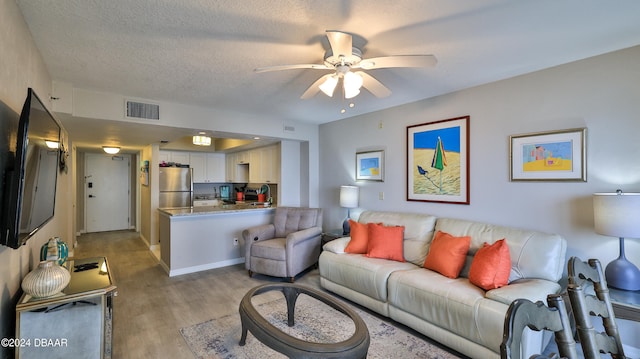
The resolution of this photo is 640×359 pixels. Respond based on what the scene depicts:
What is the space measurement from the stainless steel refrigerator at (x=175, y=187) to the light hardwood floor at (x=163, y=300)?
128 centimetres

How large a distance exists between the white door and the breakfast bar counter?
4006 millimetres

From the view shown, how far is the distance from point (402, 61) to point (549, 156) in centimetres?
175

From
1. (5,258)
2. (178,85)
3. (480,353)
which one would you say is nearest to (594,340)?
(480,353)

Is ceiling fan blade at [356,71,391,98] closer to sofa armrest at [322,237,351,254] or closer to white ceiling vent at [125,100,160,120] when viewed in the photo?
sofa armrest at [322,237,351,254]

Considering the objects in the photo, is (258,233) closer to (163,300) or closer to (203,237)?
(203,237)

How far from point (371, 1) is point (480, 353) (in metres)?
2.44

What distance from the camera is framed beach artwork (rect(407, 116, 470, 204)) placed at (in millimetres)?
3199

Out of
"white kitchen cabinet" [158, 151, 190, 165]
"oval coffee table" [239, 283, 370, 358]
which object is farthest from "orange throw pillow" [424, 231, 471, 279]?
"white kitchen cabinet" [158, 151, 190, 165]

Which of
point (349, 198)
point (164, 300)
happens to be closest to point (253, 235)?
point (164, 300)

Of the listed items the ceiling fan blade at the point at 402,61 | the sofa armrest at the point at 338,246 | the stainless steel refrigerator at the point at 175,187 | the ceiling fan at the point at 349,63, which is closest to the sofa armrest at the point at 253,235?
the sofa armrest at the point at 338,246

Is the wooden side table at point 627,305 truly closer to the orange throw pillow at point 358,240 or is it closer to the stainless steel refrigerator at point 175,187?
the orange throw pillow at point 358,240

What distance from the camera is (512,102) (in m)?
2.81

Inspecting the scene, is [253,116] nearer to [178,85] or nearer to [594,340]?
[178,85]

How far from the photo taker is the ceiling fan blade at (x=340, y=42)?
Result: 5.62 ft
